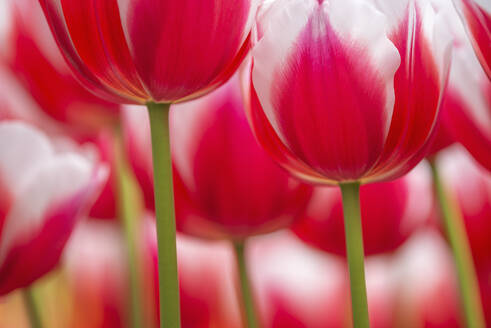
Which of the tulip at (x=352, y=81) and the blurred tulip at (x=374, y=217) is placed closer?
the tulip at (x=352, y=81)

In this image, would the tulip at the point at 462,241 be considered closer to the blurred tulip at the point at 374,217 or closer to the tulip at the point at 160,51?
the blurred tulip at the point at 374,217

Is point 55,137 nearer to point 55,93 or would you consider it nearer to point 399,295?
point 55,93

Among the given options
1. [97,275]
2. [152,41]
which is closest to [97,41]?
[152,41]

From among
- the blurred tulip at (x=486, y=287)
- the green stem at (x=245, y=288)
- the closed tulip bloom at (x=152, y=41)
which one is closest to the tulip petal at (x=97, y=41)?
the closed tulip bloom at (x=152, y=41)

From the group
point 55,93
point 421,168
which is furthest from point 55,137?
point 421,168

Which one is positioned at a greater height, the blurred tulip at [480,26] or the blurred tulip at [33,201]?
the blurred tulip at [480,26]

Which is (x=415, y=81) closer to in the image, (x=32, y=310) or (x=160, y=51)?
(x=160, y=51)
